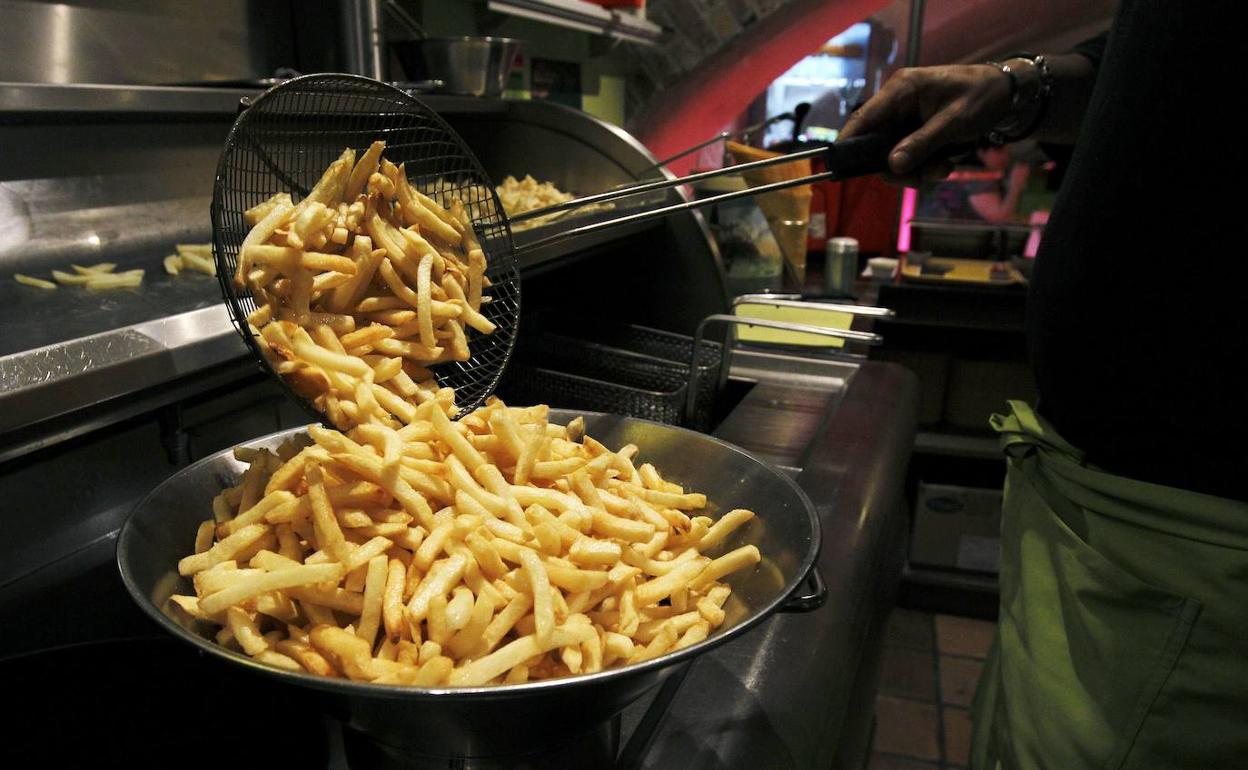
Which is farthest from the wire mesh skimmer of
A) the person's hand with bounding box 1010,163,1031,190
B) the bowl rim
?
the person's hand with bounding box 1010,163,1031,190

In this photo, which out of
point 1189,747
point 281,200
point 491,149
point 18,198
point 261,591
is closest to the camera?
point 261,591

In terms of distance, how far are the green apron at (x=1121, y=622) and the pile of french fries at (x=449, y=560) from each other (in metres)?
0.60

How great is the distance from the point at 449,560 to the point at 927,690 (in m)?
2.50

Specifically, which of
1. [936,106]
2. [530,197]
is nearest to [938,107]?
[936,106]

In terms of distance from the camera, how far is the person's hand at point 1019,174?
4504 millimetres

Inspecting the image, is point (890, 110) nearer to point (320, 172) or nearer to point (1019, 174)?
point (320, 172)

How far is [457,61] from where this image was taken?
241cm

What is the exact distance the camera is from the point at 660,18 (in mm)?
4945

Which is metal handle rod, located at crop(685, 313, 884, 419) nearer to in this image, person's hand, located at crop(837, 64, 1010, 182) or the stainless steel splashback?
person's hand, located at crop(837, 64, 1010, 182)

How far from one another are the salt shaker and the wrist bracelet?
1.91 metres

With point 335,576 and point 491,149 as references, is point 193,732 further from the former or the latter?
point 491,149

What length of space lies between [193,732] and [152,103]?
49.0 inches

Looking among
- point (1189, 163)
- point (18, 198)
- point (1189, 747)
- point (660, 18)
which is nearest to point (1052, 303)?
point (1189, 163)

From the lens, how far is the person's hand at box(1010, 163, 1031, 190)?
4504mm
